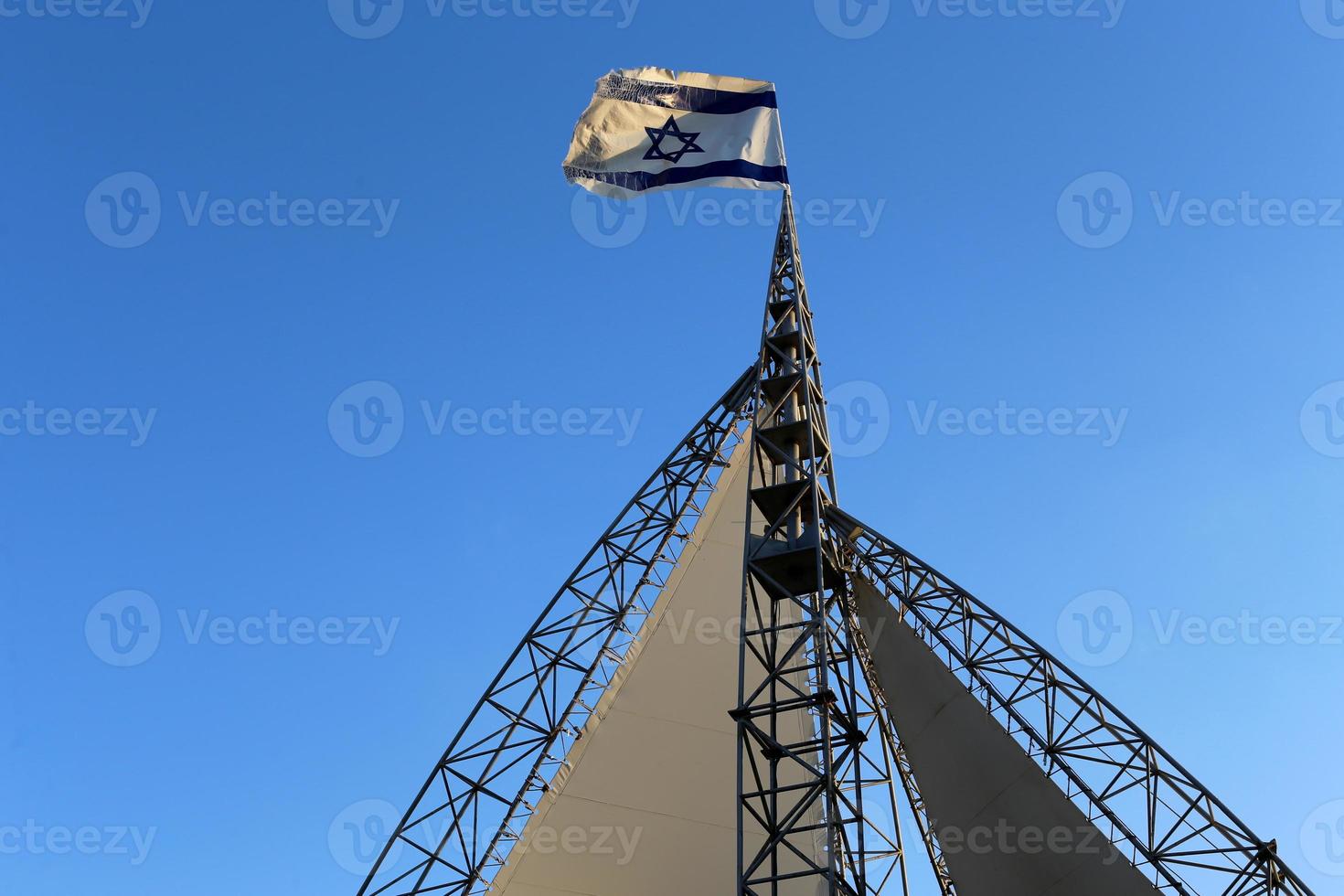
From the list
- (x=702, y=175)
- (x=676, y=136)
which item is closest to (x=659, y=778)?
(x=702, y=175)

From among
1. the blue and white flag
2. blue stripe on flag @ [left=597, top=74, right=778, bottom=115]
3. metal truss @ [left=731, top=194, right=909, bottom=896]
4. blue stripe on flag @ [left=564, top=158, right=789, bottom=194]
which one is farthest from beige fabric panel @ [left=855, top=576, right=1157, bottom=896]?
blue stripe on flag @ [left=597, top=74, right=778, bottom=115]

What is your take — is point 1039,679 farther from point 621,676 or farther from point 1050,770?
point 621,676

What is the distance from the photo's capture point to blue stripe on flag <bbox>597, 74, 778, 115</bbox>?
2211 cm

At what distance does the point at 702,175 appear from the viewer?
21.5 m

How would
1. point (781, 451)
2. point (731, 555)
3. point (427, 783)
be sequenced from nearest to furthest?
point (781, 451) < point (427, 783) < point (731, 555)

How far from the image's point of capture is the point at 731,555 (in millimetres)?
27062

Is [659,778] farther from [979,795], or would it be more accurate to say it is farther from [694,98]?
[694,98]

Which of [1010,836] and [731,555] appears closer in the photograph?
[1010,836]

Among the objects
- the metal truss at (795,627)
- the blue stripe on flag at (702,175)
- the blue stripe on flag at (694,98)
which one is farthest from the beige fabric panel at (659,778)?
the blue stripe on flag at (694,98)

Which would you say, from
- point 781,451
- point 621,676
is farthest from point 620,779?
point 781,451

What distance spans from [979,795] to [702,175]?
1254cm

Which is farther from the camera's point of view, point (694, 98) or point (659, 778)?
point (659, 778)

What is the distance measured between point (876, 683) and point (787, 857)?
4010 millimetres

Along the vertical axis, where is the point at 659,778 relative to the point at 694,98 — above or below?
below
